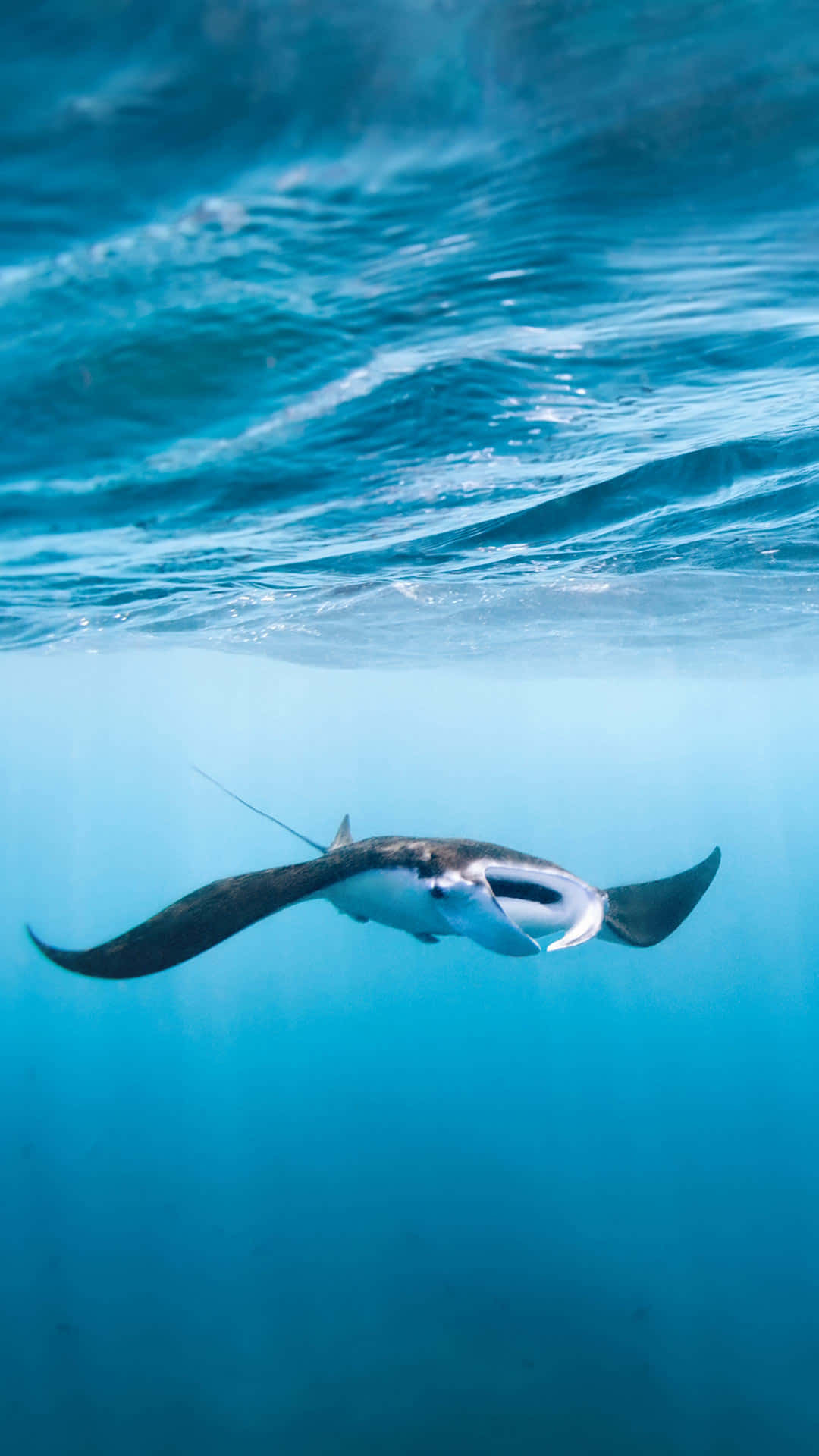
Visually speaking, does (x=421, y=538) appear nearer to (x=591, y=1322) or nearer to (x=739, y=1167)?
(x=591, y=1322)

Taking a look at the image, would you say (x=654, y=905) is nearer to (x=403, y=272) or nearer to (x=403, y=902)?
(x=403, y=902)

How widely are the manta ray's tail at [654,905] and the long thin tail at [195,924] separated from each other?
100.0 inches

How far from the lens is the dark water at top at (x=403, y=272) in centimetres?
370

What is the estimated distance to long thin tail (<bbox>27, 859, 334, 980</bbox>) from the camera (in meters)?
3.99

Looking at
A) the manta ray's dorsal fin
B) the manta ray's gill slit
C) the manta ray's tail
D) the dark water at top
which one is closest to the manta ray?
the manta ray's gill slit

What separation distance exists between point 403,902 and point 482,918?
95cm

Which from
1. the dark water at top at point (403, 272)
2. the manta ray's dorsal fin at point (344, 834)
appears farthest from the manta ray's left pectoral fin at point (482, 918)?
the dark water at top at point (403, 272)

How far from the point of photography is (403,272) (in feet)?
18.1

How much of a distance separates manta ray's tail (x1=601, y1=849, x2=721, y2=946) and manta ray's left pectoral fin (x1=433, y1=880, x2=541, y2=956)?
1.96 meters

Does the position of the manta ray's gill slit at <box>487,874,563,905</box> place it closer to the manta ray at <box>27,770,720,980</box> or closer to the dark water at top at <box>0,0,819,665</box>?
the manta ray at <box>27,770,720,980</box>

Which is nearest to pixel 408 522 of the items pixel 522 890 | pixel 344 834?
pixel 344 834

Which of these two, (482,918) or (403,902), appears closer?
(482,918)

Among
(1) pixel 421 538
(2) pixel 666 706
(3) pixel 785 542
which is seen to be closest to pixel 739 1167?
(3) pixel 785 542

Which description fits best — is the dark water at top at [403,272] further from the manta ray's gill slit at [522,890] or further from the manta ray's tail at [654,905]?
the manta ray's tail at [654,905]
